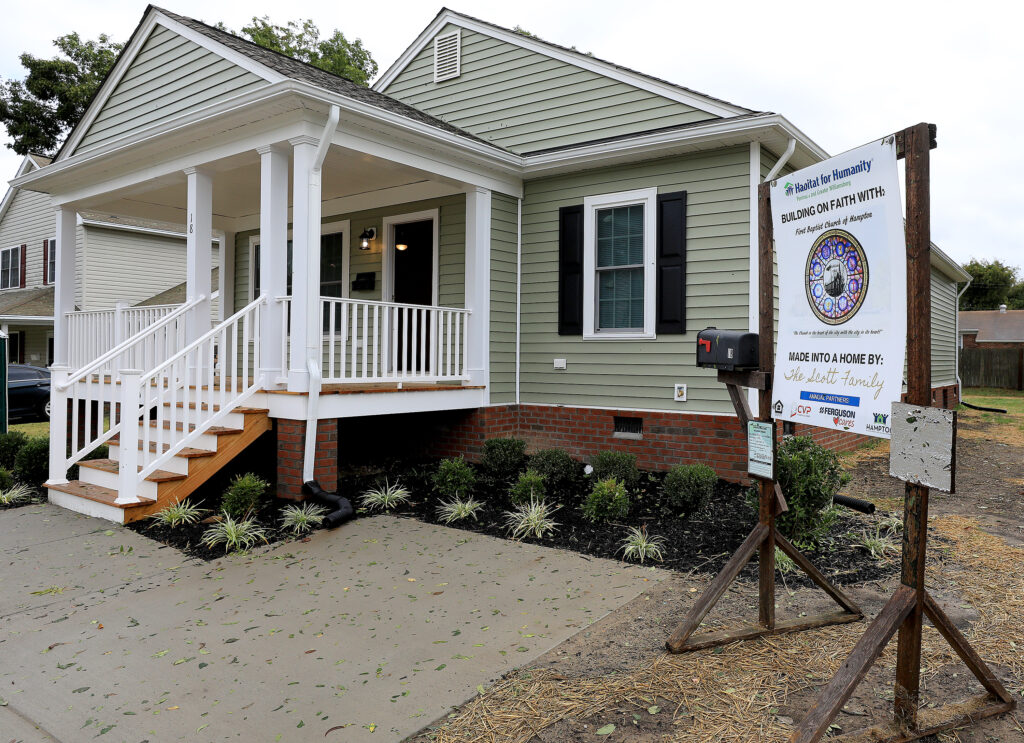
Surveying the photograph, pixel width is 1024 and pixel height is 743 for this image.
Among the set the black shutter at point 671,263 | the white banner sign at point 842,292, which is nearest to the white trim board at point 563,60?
the black shutter at point 671,263

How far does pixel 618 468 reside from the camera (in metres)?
6.46

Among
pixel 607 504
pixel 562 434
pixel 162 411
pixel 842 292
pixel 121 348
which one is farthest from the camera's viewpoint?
pixel 562 434

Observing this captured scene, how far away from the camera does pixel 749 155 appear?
6992mm

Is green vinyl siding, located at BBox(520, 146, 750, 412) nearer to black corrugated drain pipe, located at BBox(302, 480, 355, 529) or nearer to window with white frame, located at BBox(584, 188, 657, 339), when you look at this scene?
window with white frame, located at BBox(584, 188, 657, 339)

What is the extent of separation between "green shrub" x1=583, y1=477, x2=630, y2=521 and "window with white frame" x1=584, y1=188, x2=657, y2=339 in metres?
2.53

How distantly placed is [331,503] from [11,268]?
21.4 meters

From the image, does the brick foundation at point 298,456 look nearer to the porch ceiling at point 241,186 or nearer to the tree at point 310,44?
the porch ceiling at point 241,186

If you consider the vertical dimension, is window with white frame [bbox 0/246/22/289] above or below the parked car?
above

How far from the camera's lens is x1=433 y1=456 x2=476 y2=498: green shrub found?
20.9 feet

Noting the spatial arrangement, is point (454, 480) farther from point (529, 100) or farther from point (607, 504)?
point (529, 100)

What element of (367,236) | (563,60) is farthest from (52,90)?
(563,60)

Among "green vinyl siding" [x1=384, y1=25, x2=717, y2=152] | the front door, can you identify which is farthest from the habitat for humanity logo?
the front door

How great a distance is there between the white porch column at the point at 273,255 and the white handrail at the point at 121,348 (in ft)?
3.16

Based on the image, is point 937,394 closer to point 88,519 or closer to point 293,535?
point 293,535
